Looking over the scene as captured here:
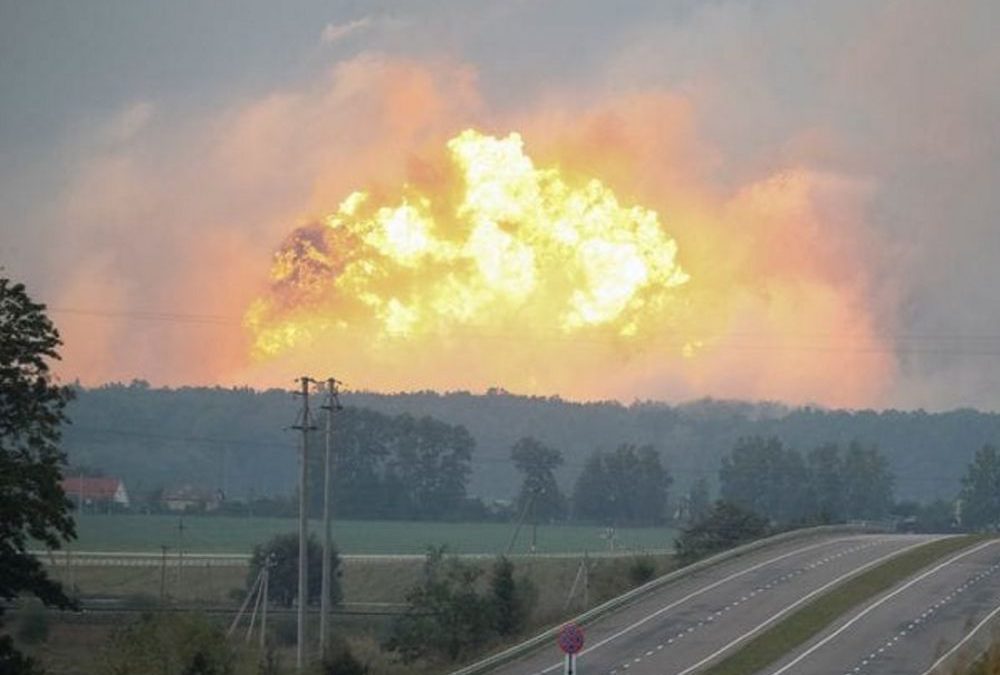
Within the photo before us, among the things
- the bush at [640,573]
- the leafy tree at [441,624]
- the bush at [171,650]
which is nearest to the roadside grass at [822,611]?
the bush at [640,573]

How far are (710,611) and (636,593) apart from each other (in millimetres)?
8727

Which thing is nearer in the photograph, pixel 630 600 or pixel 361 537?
pixel 630 600

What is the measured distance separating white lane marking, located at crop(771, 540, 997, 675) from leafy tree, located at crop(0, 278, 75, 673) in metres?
35.4

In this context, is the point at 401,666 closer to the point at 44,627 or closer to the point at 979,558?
the point at 44,627

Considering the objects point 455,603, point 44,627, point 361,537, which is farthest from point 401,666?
point 361,537

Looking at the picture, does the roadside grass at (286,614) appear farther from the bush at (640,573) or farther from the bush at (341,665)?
the bush at (341,665)

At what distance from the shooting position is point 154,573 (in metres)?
149

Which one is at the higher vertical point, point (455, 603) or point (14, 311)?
point (14, 311)

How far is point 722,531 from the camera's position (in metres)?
148

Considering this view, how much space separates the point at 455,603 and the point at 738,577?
72.4 feet

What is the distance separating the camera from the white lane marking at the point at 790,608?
9262 centimetres

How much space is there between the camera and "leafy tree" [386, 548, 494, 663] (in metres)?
104

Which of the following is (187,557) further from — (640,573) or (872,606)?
(872,606)

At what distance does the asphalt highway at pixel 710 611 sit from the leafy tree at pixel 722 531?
201 inches
